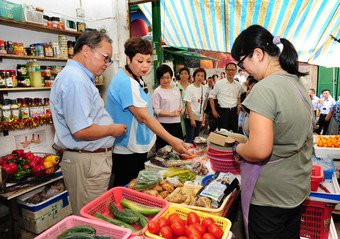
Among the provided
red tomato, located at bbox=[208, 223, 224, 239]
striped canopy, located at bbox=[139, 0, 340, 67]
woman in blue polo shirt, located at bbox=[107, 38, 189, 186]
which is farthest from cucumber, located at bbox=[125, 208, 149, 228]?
striped canopy, located at bbox=[139, 0, 340, 67]

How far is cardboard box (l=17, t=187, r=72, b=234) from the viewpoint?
2846 mm

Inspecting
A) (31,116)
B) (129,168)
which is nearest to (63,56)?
(31,116)

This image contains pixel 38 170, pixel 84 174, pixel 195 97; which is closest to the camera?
pixel 84 174

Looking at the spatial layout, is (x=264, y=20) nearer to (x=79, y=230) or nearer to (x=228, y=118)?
(x=228, y=118)

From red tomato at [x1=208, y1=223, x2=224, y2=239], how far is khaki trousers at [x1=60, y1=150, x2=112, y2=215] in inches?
39.7

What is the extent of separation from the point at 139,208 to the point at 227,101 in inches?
178

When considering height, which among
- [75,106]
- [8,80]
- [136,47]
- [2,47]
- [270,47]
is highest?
[2,47]

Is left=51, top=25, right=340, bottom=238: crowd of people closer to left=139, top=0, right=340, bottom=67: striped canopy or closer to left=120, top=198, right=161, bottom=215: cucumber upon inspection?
left=120, top=198, right=161, bottom=215: cucumber

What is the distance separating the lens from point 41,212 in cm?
288

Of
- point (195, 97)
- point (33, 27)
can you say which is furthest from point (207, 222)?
point (195, 97)

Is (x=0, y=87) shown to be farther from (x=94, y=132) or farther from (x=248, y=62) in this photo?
(x=248, y=62)

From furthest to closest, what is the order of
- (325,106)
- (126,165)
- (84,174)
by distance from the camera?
(325,106)
(126,165)
(84,174)

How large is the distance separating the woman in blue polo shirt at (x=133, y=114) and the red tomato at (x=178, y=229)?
2.76ft

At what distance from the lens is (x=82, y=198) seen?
1873mm
